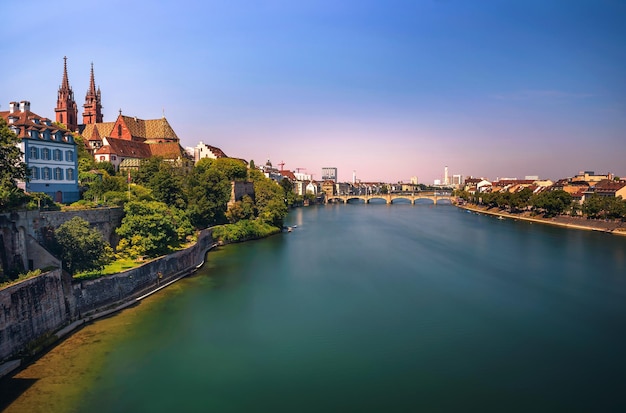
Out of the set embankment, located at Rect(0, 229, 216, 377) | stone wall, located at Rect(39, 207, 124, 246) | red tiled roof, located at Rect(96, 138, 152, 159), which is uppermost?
red tiled roof, located at Rect(96, 138, 152, 159)

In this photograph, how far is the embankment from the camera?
1005 cm

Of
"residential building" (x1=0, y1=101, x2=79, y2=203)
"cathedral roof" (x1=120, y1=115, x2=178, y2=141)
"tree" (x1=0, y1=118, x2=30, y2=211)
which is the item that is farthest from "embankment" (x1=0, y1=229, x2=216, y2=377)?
"cathedral roof" (x1=120, y1=115, x2=178, y2=141)

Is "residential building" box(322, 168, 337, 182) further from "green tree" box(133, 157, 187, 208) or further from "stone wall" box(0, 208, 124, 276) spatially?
"stone wall" box(0, 208, 124, 276)

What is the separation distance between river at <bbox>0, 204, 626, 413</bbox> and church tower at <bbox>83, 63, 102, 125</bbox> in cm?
3567

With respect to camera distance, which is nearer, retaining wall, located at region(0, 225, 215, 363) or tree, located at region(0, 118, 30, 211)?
retaining wall, located at region(0, 225, 215, 363)

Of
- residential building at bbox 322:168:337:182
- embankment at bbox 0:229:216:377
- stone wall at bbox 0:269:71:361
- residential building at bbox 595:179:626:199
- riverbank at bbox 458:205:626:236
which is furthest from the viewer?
residential building at bbox 322:168:337:182

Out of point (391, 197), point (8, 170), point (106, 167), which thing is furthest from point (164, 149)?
point (391, 197)

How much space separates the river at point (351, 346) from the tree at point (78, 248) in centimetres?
201

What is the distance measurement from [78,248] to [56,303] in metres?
2.24

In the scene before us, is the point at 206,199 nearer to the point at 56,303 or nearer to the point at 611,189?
the point at 56,303

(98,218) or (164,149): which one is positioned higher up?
(164,149)

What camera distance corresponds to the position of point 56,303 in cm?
1189

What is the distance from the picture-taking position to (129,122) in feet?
144

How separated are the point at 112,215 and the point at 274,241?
14471mm
